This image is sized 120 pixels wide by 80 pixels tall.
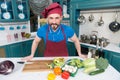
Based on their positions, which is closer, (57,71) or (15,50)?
(57,71)

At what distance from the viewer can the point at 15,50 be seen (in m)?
2.48

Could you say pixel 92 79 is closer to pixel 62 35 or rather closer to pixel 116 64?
pixel 62 35

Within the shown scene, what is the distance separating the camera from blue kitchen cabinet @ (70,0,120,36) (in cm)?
199

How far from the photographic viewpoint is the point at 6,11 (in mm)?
2514

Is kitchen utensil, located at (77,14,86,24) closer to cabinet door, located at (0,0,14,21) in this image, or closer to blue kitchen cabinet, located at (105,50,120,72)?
blue kitchen cabinet, located at (105,50,120,72)

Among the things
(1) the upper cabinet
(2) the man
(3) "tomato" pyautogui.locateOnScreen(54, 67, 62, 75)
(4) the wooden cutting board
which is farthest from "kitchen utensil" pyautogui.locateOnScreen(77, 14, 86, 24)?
(3) "tomato" pyautogui.locateOnScreen(54, 67, 62, 75)

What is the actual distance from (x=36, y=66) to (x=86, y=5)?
173cm

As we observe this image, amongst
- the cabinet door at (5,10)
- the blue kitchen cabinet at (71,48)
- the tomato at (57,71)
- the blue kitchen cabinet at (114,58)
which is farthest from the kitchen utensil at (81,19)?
the tomato at (57,71)

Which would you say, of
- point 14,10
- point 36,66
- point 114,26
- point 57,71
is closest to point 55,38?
point 36,66

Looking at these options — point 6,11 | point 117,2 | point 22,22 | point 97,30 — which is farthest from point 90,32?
point 6,11

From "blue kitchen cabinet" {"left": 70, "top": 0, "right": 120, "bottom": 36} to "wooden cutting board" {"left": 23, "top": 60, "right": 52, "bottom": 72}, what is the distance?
1.40 m

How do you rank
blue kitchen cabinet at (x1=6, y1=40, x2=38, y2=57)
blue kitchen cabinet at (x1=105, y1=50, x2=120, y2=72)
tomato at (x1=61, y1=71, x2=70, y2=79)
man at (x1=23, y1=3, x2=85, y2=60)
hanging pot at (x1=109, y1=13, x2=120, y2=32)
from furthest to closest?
blue kitchen cabinet at (x1=6, y1=40, x2=38, y2=57)
hanging pot at (x1=109, y1=13, x2=120, y2=32)
blue kitchen cabinet at (x1=105, y1=50, x2=120, y2=72)
man at (x1=23, y1=3, x2=85, y2=60)
tomato at (x1=61, y1=71, x2=70, y2=79)

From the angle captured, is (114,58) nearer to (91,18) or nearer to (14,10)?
(91,18)

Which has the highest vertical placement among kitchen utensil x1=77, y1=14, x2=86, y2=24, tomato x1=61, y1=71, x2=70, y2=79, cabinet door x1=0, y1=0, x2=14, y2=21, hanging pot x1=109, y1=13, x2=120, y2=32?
cabinet door x1=0, y1=0, x2=14, y2=21
